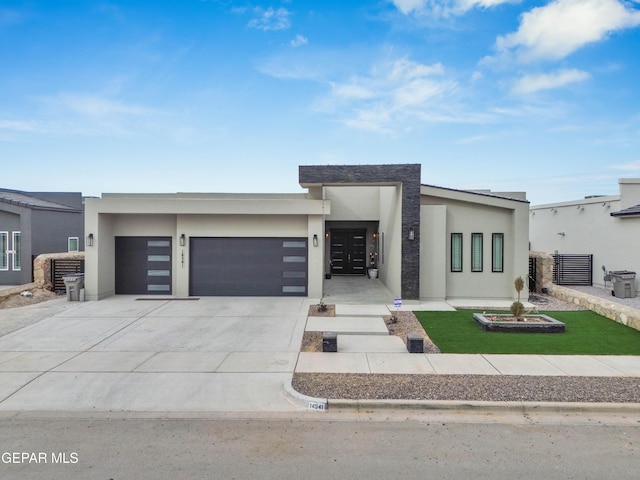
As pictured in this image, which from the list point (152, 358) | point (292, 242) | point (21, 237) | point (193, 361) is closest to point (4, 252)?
point (21, 237)

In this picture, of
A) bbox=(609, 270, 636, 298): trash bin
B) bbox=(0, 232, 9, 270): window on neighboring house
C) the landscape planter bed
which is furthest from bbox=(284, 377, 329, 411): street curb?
bbox=(0, 232, 9, 270): window on neighboring house

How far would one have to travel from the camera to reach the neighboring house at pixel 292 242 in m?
12.5

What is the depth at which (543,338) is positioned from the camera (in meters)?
8.35

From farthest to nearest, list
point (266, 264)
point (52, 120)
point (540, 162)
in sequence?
point (540, 162) → point (52, 120) → point (266, 264)

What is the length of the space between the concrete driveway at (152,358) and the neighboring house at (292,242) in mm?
1976

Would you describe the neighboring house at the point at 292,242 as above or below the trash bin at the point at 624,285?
above

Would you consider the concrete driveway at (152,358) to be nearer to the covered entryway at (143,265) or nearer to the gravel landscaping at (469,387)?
the gravel landscaping at (469,387)

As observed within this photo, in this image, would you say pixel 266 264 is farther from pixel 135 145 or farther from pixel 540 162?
pixel 540 162

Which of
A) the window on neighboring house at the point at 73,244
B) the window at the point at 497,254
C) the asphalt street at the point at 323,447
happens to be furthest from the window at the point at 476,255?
the window on neighboring house at the point at 73,244

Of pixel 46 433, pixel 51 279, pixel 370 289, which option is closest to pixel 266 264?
pixel 370 289

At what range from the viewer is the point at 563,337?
330 inches

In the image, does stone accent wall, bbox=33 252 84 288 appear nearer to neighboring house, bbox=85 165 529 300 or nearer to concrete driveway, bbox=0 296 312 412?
neighboring house, bbox=85 165 529 300

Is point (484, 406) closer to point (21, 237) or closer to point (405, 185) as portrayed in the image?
point (405, 185)

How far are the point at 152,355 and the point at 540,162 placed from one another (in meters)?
20.3
